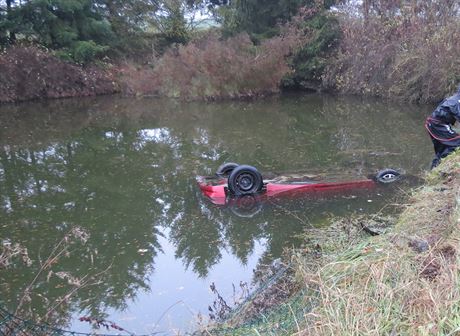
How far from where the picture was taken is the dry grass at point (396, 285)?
3.08 m

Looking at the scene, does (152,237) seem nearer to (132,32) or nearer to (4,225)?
(4,225)

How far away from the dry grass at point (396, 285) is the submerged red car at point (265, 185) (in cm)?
425

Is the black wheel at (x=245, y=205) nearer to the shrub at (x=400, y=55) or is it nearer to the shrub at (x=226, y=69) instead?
the shrub at (x=400, y=55)

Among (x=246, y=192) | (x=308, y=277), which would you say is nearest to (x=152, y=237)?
(x=246, y=192)

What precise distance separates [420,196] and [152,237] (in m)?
3.76

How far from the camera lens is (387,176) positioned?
9.50m

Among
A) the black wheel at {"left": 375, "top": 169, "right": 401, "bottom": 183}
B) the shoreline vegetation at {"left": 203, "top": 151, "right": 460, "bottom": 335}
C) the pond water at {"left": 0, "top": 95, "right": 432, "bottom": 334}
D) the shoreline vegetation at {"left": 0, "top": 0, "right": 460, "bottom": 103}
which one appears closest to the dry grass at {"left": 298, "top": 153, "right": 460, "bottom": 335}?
the shoreline vegetation at {"left": 203, "top": 151, "right": 460, "bottom": 335}

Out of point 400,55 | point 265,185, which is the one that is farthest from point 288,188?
point 400,55

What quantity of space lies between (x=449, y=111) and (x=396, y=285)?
495 cm

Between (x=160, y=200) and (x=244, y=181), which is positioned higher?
(x=244, y=181)

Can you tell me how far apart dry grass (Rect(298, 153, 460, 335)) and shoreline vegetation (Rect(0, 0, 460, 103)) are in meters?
17.1

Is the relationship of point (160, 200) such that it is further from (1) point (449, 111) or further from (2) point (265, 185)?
(1) point (449, 111)

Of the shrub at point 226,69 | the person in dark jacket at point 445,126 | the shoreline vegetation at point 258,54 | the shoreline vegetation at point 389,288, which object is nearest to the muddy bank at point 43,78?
the shoreline vegetation at point 258,54

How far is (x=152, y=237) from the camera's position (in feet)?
24.1
